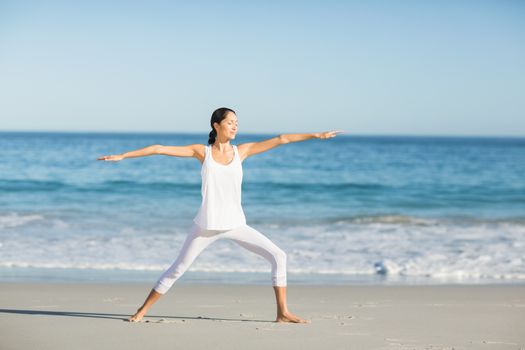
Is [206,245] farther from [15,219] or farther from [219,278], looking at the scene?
[15,219]

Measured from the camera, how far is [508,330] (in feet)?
19.9

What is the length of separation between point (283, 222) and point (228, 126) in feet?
38.1

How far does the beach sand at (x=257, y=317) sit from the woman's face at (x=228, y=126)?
1573mm

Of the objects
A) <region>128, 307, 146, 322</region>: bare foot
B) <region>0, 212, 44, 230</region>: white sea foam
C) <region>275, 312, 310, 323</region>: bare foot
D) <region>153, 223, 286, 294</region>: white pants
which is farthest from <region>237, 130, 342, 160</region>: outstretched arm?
<region>0, 212, 44, 230</region>: white sea foam

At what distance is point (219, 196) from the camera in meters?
6.05

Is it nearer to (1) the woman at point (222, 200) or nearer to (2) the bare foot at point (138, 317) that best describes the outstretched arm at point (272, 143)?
(1) the woman at point (222, 200)

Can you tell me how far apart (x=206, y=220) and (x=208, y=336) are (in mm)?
938

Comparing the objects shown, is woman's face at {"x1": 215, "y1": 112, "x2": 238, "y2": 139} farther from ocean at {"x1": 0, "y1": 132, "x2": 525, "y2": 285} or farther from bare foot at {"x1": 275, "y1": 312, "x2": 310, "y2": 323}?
ocean at {"x1": 0, "y1": 132, "x2": 525, "y2": 285}

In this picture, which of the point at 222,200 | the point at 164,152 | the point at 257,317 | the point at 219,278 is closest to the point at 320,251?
the point at 219,278

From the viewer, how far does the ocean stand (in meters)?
10.3

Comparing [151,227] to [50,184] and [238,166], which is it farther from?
[50,184]

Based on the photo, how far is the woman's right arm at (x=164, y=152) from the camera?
562cm

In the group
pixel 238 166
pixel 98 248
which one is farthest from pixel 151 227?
pixel 238 166

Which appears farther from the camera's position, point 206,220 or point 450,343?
point 206,220
